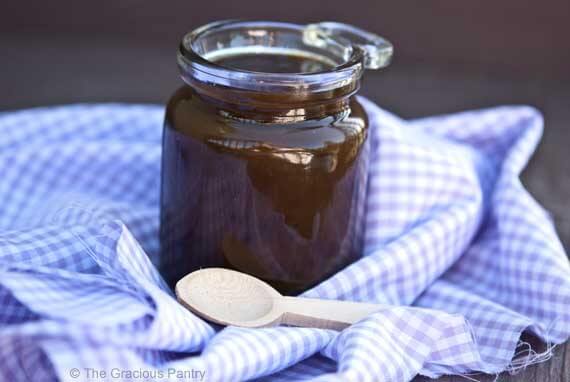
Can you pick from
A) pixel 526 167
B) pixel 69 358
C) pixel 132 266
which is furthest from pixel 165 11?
pixel 69 358

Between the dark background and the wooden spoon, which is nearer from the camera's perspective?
the wooden spoon

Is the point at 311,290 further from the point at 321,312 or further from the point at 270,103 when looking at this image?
the point at 270,103

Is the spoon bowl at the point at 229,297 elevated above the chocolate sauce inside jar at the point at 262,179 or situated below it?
below

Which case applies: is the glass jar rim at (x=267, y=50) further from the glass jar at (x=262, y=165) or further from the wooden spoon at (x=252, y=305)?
the wooden spoon at (x=252, y=305)

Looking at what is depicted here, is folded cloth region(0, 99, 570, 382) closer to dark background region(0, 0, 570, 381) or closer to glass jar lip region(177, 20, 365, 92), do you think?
glass jar lip region(177, 20, 365, 92)

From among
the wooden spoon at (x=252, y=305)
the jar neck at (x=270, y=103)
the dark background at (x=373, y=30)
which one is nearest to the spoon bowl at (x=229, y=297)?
the wooden spoon at (x=252, y=305)

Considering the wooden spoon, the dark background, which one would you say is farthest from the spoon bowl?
the dark background
